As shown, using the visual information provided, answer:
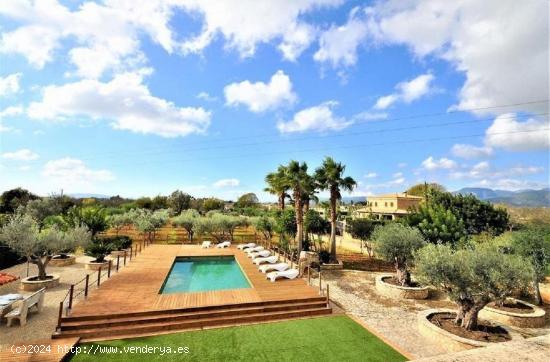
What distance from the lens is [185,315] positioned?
11789mm

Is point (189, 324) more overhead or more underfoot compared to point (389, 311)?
more overhead

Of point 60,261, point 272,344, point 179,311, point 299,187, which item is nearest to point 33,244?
point 60,261

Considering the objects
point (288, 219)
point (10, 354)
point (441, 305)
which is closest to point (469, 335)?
point (441, 305)

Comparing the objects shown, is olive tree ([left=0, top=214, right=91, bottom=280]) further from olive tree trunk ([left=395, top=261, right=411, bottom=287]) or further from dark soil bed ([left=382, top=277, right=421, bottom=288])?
olive tree trunk ([left=395, top=261, right=411, bottom=287])

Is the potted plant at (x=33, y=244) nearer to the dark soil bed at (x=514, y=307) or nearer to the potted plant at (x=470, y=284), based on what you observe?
the potted plant at (x=470, y=284)

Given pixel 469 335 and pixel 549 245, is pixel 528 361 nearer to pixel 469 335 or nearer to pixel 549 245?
pixel 469 335

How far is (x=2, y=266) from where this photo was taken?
20484 millimetres

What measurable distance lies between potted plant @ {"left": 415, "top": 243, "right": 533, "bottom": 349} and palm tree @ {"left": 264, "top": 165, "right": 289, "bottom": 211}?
16.1 metres

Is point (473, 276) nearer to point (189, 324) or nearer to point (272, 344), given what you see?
point (272, 344)

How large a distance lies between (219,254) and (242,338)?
52.6ft

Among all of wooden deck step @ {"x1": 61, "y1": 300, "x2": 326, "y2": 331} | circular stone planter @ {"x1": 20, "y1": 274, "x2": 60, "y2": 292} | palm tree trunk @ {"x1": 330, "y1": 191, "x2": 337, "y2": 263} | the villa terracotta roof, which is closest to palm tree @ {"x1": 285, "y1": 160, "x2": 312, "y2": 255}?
palm tree trunk @ {"x1": 330, "y1": 191, "x2": 337, "y2": 263}

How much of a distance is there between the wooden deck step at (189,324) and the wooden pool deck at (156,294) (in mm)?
775

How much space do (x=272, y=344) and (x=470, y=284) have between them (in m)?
7.11

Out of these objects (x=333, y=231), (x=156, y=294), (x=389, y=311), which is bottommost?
(x=389, y=311)
